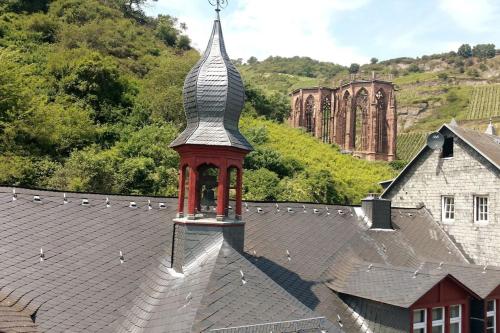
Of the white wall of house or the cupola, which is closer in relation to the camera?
the cupola

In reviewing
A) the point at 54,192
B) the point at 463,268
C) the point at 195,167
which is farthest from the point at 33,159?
the point at 463,268

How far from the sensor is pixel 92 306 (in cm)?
896

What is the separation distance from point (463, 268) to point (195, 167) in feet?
30.8

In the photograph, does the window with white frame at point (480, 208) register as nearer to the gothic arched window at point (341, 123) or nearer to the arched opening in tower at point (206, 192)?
the arched opening in tower at point (206, 192)

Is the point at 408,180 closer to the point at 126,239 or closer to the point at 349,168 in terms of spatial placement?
the point at 126,239

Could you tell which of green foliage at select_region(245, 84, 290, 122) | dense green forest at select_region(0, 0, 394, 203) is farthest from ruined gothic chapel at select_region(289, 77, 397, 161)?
dense green forest at select_region(0, 0, 394, 203)

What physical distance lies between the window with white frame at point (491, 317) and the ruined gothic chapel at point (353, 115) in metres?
55.6

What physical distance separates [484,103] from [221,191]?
138305 mm

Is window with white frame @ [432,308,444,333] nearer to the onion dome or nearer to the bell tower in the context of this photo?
the bell tower

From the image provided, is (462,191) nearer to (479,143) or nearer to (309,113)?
(479,143)

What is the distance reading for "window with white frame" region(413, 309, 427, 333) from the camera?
11815 mm

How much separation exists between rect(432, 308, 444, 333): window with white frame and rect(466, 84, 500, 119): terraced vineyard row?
371 ft

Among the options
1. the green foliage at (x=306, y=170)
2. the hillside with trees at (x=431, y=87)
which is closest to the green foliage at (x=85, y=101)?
the green foliage at (x=306, y=170)

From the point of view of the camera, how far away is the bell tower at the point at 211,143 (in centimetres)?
1040
